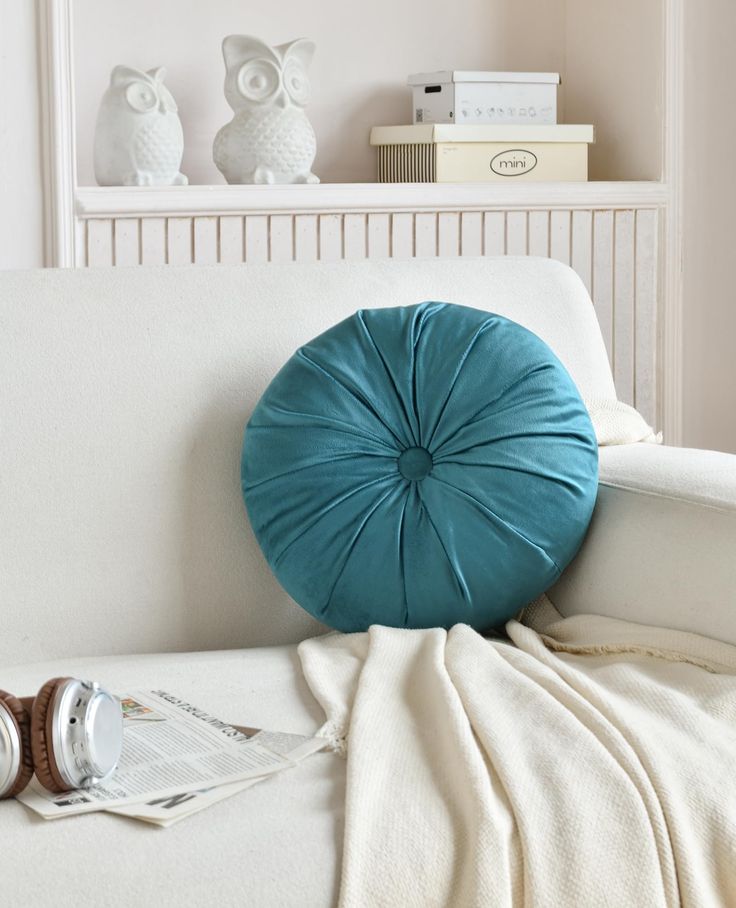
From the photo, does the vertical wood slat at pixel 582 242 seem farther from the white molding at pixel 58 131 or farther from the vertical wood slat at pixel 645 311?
the white molding at pixel 58 131

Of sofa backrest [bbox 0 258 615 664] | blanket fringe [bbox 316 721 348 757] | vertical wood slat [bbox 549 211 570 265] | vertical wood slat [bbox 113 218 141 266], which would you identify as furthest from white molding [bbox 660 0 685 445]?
blanket fringe [bbox 316 721 348 757]

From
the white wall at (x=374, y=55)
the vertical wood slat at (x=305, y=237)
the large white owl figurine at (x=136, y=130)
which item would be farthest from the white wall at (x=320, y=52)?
the vertical wood slat at (x=305, y=237)

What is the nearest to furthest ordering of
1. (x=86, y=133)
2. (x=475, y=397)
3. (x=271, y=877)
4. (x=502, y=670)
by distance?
1. (x=271, y=877)
2. (x=502, y=670)
3. (x=475, y=397)
4. (x=86, y=133)

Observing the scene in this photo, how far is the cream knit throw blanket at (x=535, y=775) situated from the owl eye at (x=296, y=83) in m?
1.39

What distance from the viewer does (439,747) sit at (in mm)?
1083

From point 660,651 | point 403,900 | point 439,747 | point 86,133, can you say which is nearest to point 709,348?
point 86,133

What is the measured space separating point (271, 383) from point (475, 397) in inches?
9.3

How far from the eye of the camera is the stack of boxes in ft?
8.23

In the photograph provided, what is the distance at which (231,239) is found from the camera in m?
2.37

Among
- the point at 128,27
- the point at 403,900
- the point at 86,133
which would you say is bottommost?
the point at 403,900

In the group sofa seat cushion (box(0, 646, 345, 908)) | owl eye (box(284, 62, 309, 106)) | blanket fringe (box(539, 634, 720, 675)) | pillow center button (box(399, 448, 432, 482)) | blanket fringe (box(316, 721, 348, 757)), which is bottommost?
sofa seat cushion (box(0, 646, 345, 908))

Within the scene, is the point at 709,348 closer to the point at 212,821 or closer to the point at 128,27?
the point at 128,27

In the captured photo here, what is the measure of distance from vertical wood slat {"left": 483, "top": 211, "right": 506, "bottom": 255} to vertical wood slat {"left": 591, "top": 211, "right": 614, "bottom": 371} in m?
0.21

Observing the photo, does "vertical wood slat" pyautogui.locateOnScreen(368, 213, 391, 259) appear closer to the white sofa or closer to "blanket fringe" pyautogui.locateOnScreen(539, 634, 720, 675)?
the white sofa
